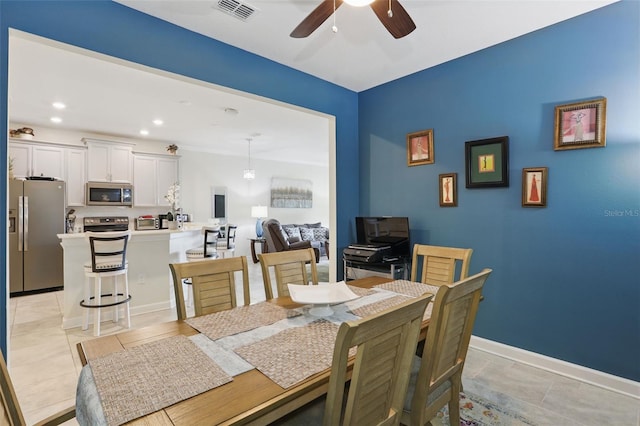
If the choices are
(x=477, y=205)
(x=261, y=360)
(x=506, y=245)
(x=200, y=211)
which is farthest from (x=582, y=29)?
(x=200, y=211)

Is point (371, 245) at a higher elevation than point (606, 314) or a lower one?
higher

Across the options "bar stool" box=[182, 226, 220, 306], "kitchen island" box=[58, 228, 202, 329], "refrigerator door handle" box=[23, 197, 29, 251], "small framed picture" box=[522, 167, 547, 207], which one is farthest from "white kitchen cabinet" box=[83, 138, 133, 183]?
"small framed picture" box=[522, 167, 547, 207]

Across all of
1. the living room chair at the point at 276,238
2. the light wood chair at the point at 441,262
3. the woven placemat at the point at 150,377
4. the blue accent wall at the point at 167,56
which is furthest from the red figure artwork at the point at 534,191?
the living room chair at the point at 276,238

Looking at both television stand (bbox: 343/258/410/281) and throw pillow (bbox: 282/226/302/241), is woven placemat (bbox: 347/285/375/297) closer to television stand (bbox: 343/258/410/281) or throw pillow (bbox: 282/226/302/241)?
television stand (bbox: 343/258/410/281)

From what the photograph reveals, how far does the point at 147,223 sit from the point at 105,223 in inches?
27.3

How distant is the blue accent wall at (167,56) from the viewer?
188 centimetres

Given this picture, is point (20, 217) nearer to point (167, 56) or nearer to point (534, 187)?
point (167, 56)

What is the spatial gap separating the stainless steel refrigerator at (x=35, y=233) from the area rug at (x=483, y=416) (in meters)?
5.81

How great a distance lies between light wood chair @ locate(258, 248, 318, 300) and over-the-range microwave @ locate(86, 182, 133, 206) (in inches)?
195

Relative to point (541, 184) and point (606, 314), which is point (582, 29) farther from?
point (606, 314)

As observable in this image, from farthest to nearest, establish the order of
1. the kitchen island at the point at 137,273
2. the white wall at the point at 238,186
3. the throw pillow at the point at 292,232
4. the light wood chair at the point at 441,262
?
the throw pillow at the point at 292,232, the white wall at the point at 238,186, the kitchen island at the point at 137,273, the light wood chair at the point at 441,262

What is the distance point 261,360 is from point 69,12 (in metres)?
2.44

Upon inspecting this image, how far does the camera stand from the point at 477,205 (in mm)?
3002

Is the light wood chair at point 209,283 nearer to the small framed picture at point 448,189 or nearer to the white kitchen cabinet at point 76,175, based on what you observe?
the small framed picture at point 448,189
